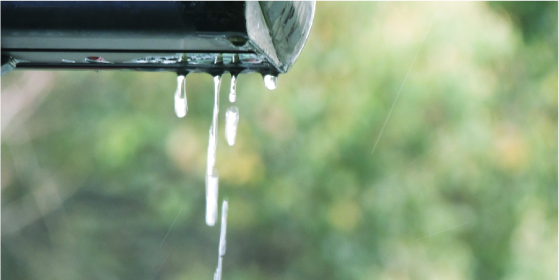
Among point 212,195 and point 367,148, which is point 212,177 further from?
point 367,148

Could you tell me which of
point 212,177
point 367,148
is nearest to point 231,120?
point 212,177

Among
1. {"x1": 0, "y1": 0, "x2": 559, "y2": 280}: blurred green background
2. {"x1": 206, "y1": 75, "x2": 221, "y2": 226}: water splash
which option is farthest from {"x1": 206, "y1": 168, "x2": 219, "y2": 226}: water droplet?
{"x1": 0, "y1": 0, "x2": 559, "y2": 280}: blurred green background

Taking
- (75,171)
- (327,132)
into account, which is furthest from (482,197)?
(75,171)

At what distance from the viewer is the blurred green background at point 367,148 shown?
3307 mm

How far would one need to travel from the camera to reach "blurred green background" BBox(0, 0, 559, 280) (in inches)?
130

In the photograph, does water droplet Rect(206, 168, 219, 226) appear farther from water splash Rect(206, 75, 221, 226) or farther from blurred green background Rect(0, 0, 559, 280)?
blurred green background Rect(0, 0, 559, 280)

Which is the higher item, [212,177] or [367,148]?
[212,177]

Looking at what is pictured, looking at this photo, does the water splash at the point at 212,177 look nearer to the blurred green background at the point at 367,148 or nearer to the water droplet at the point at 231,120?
the water droplet at the point at 231,120

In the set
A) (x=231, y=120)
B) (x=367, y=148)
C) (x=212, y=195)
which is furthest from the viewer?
(x=367, y=148)

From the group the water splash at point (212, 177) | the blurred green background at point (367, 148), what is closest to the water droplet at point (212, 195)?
the water splash at point (212, 177)

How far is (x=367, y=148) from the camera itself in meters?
3.46

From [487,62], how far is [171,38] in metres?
3.38

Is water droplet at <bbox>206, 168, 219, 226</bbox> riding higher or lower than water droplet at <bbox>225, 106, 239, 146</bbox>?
lower

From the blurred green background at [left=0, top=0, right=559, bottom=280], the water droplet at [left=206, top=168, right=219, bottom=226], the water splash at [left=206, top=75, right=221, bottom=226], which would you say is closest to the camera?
the water splash at [left=206, top=75, right=221, bottom=226]
